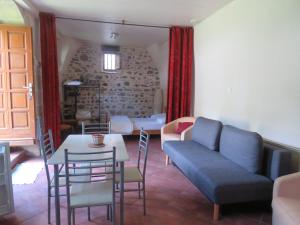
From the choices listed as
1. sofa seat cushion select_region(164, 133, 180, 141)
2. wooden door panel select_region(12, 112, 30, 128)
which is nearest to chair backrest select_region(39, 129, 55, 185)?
wooden door panel select_region(12, 112, 30, 128)

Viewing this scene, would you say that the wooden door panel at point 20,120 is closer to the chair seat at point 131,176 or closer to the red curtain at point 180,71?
the chair seat at point 131,176

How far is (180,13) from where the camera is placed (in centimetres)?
418

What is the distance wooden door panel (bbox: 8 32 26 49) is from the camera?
12.7 ft

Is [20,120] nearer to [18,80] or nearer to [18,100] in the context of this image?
[18,100]

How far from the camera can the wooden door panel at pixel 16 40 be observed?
3873mm

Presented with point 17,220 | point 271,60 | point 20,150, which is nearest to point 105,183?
point 17,220

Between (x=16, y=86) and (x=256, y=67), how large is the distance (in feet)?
12.2

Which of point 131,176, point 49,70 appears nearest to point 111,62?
point 49,70

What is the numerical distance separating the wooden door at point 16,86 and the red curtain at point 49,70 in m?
0.43

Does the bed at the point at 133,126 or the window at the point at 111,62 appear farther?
the window at the point at 111,62

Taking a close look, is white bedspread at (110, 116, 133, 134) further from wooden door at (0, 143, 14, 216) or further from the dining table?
wooden door at (0, 143, 14, 216)

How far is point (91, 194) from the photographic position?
2.01 meters

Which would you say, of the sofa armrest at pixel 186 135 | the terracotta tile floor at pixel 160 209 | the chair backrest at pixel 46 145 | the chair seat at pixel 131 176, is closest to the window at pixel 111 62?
the sofa armrest at pixel 186 135

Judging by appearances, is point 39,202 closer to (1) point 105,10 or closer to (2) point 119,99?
(1) point 105,10
